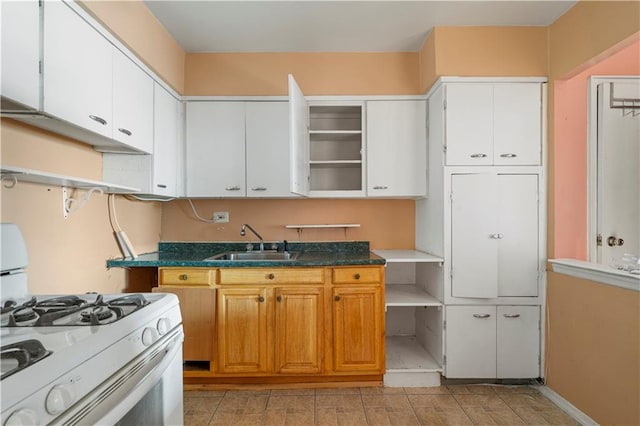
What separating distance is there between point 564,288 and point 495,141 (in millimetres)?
1089

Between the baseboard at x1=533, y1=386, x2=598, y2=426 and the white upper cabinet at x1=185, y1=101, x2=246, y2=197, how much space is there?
2.62 metres

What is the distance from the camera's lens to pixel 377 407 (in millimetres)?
2215

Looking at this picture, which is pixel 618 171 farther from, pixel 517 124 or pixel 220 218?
pixel 220 218

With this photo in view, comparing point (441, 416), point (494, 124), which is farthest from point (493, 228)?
point (441, 416)

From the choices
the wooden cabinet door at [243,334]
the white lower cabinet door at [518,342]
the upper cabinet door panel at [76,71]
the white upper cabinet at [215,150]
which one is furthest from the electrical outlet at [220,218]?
the white lower cabinet door at [518,342]

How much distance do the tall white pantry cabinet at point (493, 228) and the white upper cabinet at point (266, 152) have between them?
1261 mm

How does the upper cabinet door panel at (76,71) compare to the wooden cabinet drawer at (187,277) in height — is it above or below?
above

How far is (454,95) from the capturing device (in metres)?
2.48

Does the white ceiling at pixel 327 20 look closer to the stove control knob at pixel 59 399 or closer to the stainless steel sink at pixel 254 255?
the stainless steel sink at pixel 254 255

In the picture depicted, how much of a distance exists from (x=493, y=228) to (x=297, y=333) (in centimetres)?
157

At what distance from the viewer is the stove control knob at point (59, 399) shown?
76 centimetres

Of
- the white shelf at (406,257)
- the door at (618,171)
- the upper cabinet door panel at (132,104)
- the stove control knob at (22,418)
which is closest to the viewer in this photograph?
the stove control knob at (22,418)

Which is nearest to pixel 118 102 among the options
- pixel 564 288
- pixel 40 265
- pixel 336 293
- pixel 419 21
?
pixel 40 265

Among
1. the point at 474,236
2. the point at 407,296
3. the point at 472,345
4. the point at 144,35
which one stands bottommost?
the point at 472,345
